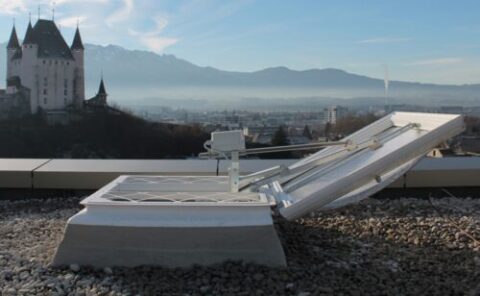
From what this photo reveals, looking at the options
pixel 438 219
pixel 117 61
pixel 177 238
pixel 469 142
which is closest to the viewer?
pixel 177 238

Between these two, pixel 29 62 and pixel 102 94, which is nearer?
pixel 102 94

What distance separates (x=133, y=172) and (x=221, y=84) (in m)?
50.6

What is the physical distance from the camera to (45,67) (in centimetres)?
7806

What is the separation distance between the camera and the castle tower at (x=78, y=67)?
77.6 meters

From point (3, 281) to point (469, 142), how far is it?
6618mm

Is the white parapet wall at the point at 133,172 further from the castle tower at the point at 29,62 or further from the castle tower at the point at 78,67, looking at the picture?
the castle tower at the point at 29,62

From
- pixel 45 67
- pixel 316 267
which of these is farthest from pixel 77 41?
pixel 316 267

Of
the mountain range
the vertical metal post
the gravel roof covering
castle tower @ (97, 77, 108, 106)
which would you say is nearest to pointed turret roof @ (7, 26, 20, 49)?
the mountain range

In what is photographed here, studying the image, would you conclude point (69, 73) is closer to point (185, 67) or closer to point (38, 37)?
point (38, 37)

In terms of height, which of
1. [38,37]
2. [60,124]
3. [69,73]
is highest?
[38,37]

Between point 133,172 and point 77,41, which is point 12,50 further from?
point 133,172

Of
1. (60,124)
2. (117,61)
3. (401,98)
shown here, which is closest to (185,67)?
(117,61)

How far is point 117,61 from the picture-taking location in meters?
110

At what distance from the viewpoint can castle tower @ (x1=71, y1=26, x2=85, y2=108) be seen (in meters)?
77.6
